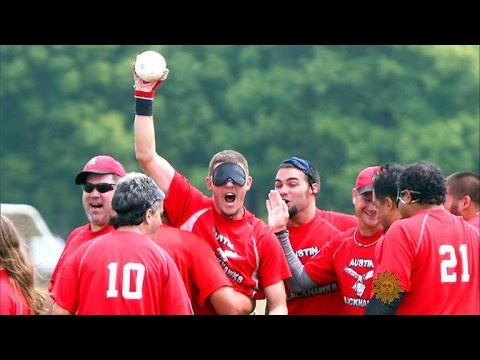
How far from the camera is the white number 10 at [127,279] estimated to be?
6055 mm

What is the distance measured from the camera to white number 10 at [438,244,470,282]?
21.2 ft

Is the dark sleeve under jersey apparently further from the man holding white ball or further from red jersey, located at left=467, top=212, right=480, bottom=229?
red jersey, located at left=467, top=212, right=480, bottom=229

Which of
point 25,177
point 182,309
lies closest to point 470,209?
point 182,309

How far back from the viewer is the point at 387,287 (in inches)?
253

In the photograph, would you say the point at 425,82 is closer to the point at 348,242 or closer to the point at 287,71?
the point at 287,71

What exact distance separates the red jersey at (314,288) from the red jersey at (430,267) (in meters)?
1.11

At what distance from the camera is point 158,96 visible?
106 feet

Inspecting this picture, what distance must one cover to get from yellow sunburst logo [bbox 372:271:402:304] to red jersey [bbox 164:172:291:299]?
0.83 metres

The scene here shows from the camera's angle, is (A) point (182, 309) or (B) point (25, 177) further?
(B) point (25, 177)

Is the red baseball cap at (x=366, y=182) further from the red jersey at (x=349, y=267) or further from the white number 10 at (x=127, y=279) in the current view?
the white number 10 at (x=127, y=279)

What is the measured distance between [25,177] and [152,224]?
968 inches

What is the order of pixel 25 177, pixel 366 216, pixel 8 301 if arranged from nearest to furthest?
pixel 8 301
pixel 366 216
pixel 25 177

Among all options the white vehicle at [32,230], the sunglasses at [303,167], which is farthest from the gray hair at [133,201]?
the white vehicle at [32,230]

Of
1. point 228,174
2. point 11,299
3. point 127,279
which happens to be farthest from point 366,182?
point 11,299
